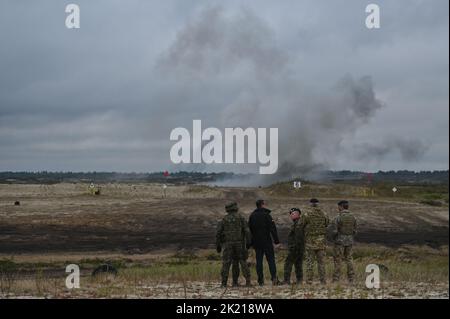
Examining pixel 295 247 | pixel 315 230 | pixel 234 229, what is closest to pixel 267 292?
pixel 234 229

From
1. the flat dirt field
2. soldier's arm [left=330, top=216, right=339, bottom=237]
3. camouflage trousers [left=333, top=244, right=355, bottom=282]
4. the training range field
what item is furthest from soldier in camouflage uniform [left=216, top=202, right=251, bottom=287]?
the training range field

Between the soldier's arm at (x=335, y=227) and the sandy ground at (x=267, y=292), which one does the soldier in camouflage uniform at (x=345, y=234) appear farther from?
the sandy ground at (x=267, y=292)

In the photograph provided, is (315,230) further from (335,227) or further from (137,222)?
(137,222)

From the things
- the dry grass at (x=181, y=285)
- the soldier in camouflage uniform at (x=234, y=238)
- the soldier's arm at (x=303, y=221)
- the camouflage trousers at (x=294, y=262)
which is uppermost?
the soldier's arm at (x=303, y=221)

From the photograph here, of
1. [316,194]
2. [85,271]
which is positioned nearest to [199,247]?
[85,271]

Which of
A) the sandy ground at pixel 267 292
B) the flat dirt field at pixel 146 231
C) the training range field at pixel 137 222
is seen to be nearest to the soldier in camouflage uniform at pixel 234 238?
the sandy ground at pixel 267 292

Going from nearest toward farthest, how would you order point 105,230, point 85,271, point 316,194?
point 85,271 < point 105,230 < point 316,194

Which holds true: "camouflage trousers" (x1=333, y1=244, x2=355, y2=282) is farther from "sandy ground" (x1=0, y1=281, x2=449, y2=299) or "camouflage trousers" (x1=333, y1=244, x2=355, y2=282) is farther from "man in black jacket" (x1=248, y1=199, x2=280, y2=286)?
"man in black jacket" (x1=248, y1=199, x2=280, y2=286)

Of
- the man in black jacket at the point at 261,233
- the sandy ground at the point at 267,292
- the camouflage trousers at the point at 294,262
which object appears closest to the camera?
the sandy ground at the point at 267,292

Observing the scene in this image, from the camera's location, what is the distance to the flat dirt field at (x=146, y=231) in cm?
2467

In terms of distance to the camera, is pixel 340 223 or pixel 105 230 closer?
pixel 340 223

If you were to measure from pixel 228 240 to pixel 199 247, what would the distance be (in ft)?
49.3
